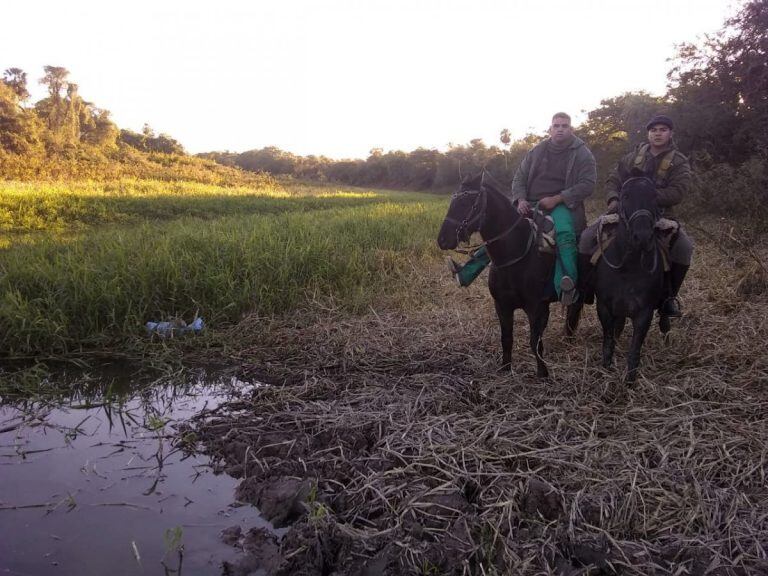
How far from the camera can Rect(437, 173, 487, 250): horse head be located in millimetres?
3900

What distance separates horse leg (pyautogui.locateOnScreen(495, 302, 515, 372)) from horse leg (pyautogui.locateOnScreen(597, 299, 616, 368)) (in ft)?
2.34

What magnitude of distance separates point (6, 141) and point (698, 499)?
80.3 feet

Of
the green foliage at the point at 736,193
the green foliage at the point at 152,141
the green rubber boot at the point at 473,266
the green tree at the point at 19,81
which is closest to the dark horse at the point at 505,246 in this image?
the green rubber boot at the point at 473,266

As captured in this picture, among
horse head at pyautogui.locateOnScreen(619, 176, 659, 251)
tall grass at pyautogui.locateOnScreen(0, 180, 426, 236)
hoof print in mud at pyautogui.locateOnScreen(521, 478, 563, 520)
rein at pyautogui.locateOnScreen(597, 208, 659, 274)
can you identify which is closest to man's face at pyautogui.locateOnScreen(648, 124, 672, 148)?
horse head at pyautogui.locateOnScreen(619, 176, 659, 251)

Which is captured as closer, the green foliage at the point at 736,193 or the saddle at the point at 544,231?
the saddle at the point at 544,231

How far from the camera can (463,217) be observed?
3943 mm

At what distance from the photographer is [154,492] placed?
3045 millimetres

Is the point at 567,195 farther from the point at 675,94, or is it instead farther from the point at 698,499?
the point at 675,94

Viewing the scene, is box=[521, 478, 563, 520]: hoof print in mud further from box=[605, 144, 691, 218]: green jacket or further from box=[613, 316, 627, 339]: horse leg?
box=[605, 144, 691, 218]: green jacket

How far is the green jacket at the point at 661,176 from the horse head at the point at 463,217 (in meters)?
1.23

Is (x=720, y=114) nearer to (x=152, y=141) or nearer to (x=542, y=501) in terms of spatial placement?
(x=542, y=501)

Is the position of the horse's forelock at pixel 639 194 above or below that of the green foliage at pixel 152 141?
below

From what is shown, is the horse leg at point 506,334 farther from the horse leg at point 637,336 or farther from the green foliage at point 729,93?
the green foliage at point 729,93

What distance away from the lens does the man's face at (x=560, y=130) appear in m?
4.45
